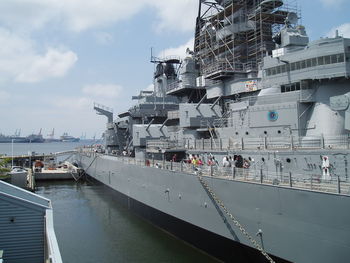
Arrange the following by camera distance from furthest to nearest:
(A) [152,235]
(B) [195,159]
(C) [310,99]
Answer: (A) [152,235] < (B) [195,159] < (C) [310,99]

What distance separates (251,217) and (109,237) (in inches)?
397

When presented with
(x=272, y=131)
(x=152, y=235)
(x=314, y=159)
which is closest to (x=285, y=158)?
(x=314, y=159)

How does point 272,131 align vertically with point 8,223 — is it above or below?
above

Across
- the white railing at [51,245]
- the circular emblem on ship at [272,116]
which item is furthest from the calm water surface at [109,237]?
the circular emblem on ship at [272,116]

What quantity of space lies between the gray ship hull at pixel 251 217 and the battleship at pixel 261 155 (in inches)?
1.3

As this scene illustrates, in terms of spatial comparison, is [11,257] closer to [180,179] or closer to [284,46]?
[180,179]

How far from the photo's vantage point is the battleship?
10.1 meters

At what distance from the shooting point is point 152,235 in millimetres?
18828

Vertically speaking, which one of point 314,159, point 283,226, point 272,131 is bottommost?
point 283,226

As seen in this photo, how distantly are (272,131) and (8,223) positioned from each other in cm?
1099

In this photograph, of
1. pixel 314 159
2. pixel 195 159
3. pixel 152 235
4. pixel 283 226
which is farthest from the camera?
pixel 152 235

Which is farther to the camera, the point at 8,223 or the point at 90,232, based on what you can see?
the point at 90,232

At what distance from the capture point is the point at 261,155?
13430 mm

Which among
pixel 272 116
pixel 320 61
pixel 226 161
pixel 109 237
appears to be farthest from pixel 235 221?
pixel 109 237
